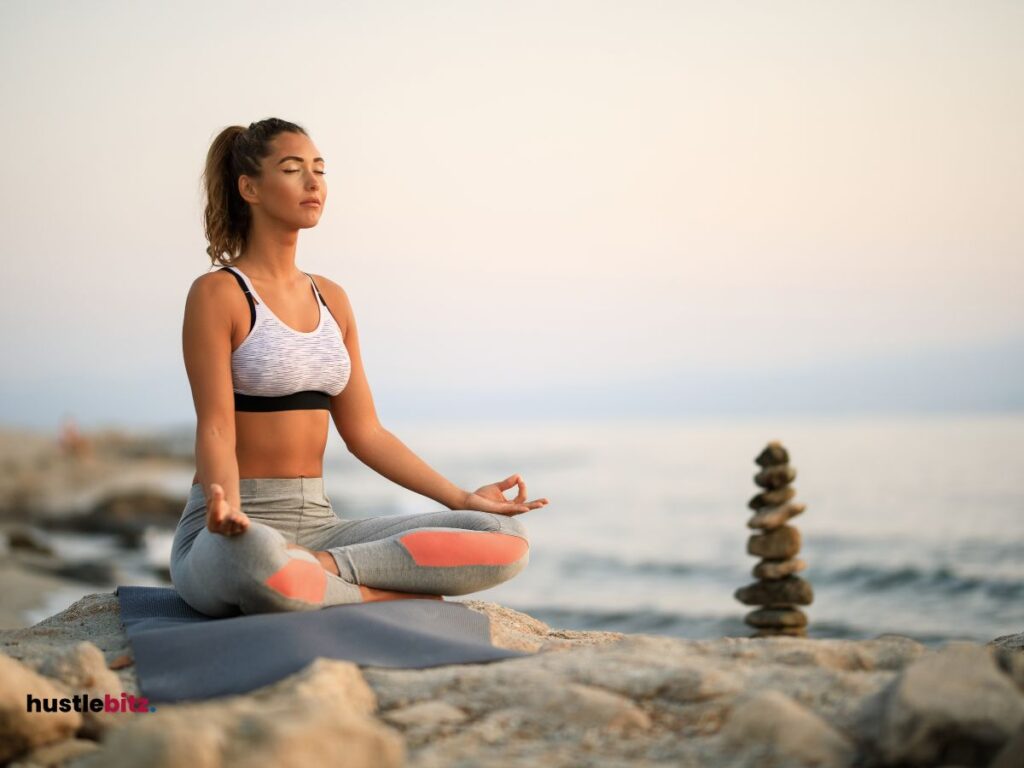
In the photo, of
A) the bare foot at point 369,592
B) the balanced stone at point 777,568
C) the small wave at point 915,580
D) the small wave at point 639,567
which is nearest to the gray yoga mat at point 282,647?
the bare foot at point 369,592

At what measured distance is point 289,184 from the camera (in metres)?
4.06

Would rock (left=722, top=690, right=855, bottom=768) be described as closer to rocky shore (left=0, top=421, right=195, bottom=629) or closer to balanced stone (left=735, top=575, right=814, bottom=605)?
balanced stone (left=735, top=575, right=814, bottom=605)

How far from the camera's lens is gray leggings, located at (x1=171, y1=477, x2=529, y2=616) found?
346cm

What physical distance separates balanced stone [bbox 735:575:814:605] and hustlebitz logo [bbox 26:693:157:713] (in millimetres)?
5108

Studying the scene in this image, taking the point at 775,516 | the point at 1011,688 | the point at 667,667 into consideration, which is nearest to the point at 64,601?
the point at 775,516

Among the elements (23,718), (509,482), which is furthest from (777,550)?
(23,718)

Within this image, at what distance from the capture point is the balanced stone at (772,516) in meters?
7.18

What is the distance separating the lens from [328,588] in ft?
11.8

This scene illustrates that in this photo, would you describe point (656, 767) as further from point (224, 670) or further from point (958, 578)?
point (958, 578)

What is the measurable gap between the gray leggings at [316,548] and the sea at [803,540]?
544cm

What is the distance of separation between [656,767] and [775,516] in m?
4.99

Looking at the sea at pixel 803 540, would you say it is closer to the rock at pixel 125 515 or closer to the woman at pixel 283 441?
the rock at pixel 125 515

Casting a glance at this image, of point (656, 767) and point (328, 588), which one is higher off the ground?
point (328, 588)

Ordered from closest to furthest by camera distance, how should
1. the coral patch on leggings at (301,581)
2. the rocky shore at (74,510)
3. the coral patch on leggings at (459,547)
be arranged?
the coral patch on leggings at (301,581) → the coral patch on leggings at (459,547) → the rocky shore at (74,510)
